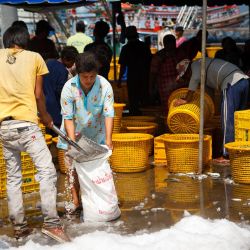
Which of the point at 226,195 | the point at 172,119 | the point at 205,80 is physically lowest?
the point at 226,195

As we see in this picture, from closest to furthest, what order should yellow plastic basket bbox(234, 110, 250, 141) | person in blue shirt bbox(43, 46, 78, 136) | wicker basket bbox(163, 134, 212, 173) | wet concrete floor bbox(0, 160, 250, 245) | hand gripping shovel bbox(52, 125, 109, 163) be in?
hand gripping shovel bbox(52, 125, 109, 163), wet concrete floor bbox(0, 160, 250, 245), yellow plastic basket bbox(234, 110, 250, 141), wicker basket bbox(163, 134, 212, 173), person in blue shirt bbox(43, 46, 78, 136)

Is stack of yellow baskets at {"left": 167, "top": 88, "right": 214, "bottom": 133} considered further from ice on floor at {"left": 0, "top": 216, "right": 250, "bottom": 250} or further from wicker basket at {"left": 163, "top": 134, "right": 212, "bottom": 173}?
ice on floor at {"left": 0, "top": 216, "right": 250, "bottom": 250}

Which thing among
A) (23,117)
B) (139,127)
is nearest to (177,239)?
(23,117)

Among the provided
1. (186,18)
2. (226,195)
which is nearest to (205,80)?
(226,195)

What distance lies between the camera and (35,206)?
6652 mm

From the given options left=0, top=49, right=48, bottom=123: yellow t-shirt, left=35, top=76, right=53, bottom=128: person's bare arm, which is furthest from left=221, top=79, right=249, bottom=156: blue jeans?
left=0, top=49, right=48, bottom=123: yellow t-shirt

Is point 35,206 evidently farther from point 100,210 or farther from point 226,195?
point 226,195

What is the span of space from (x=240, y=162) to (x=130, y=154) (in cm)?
155

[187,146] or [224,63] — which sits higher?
[224,63]

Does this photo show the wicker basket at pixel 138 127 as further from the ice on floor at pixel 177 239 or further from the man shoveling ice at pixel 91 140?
the ice on floor at pixel 177 239

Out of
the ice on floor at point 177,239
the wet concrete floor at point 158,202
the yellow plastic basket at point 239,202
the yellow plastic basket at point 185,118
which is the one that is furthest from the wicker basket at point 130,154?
the ice on floor at point 177,239

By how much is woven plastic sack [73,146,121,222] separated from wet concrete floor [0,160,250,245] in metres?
0.10

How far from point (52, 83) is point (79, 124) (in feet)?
9.04

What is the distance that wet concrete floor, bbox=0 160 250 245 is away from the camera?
19.3ft
